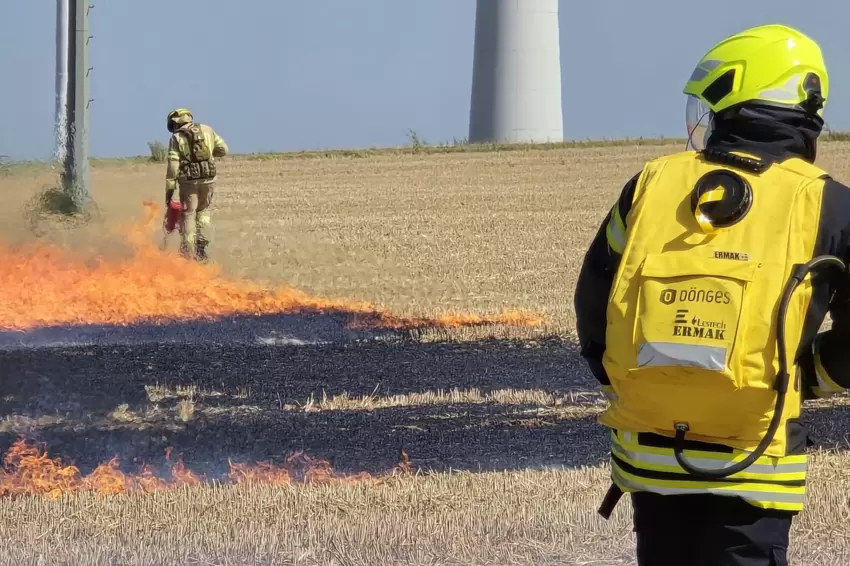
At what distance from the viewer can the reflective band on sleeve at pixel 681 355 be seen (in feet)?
7.60

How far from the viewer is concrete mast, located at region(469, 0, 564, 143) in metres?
40.5

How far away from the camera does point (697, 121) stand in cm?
266

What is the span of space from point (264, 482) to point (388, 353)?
394 cm

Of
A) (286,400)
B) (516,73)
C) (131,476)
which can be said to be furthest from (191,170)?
(516,73)

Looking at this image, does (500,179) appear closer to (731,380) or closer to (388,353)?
(388,353)

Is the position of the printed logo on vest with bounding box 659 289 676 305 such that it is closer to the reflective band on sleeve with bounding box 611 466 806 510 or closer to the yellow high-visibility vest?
the yellow high-visibility vest

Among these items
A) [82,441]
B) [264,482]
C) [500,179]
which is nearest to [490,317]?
[82,441]

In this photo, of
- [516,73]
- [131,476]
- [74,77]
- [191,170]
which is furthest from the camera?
[516,73]

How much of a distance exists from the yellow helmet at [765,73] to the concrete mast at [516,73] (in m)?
38.3

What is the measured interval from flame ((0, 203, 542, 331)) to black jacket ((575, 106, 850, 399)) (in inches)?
296

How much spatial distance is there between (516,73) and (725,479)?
40.8 m

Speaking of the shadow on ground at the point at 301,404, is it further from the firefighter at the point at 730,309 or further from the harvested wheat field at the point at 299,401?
the firefighter at the point at 730,309

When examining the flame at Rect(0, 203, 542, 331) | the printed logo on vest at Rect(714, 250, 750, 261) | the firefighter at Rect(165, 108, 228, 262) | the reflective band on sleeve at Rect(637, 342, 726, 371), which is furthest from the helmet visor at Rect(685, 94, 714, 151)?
the firefighter at Rect(165, 108, 228, 262)

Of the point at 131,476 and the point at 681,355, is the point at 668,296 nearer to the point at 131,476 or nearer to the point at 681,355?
the point at 681,355
